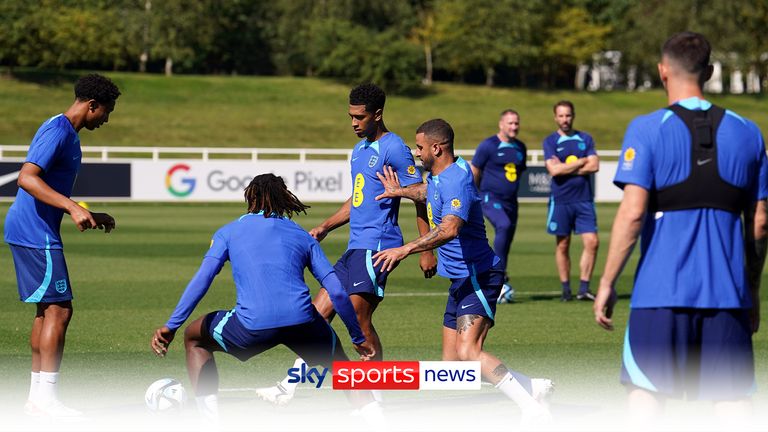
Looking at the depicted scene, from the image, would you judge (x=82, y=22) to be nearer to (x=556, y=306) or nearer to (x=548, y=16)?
(x=548, y=16)

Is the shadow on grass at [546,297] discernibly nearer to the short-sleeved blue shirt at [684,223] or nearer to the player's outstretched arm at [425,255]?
the player's outstretched arm at [425,255]

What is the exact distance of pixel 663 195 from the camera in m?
5.62

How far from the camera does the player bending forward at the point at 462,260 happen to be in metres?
7.78

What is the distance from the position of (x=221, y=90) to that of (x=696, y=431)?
72.3m

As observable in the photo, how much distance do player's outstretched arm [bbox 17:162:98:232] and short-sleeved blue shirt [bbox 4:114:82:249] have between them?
0.21ft

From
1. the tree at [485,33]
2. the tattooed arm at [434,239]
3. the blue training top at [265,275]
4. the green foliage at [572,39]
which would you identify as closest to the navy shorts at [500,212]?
the tattooed arm at [434,239]

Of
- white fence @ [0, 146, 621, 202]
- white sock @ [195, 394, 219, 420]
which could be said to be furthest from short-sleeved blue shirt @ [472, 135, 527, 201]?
white fence @ [0, 146, 621, 202]

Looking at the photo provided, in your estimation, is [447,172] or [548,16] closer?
[447,172]

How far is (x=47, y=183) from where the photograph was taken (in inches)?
320

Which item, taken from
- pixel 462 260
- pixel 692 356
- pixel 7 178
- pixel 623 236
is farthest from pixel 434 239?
pixel 7 178

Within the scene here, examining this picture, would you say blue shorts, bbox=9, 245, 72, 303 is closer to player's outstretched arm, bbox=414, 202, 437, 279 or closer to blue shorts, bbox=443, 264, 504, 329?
player's outstretched arm, bbox=414, 202, 437, 279

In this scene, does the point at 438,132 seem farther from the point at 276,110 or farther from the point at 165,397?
the point at 276,110

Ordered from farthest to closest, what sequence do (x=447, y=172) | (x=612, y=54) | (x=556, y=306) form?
(x=612, y=54) → (x=556, y=306) → (x=447, y=172)

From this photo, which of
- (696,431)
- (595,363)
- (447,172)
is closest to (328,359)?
(447,172)
